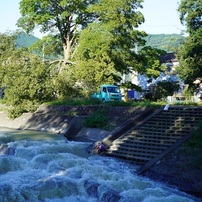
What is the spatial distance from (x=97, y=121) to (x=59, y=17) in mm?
19755

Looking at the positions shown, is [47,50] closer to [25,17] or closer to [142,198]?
[25,17]

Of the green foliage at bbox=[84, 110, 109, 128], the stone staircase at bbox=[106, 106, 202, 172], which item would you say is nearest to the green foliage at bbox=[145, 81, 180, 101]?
the green foliage at bbox=[84, 110, 109, 128]

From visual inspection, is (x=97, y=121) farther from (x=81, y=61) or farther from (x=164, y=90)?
(x=164, y=90)

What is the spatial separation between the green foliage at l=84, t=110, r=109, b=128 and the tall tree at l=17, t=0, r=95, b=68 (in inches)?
560

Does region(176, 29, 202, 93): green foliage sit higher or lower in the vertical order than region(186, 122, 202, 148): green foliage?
higher

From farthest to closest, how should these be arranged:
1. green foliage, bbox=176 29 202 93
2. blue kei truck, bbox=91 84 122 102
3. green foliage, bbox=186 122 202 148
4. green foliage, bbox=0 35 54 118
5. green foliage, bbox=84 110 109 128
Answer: blue kei truck, bbox=91 84 122 102, green foliage, bbox=0 35 54 118, green foliage, bbox=84 110 109 128, green foliage, bbox=176 29 202 93, green foliage, bbox=186 122 202 148

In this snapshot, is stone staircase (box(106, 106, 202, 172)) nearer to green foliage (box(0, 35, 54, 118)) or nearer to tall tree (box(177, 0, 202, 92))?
tall tree (box(177, 0, 202, 92))

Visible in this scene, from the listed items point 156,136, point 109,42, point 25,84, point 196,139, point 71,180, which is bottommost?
point 71,180

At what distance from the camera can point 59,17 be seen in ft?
120

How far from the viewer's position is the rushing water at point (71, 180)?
32.3 feet

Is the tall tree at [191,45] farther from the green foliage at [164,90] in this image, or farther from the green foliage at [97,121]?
the green foliage at [164,90]

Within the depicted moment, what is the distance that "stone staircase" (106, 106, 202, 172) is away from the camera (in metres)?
14.5

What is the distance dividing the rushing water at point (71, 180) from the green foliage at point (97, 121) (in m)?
4.78

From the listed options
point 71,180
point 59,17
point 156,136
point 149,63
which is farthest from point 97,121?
point 59,17
